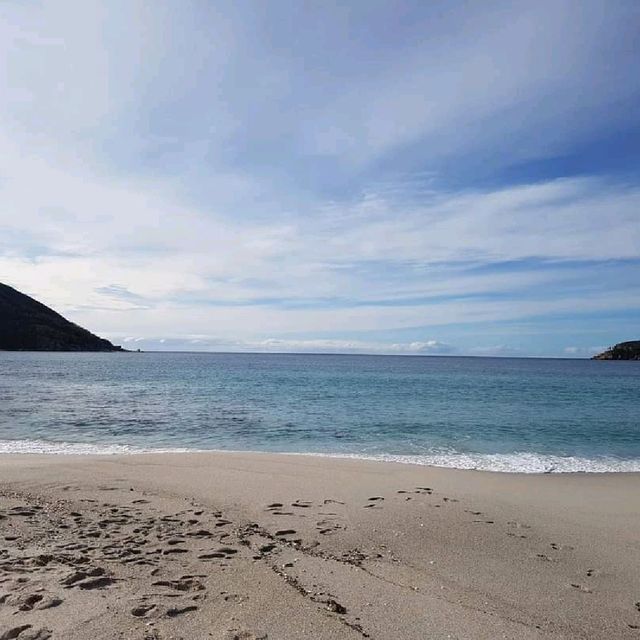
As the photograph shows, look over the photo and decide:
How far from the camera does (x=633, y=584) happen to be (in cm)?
606

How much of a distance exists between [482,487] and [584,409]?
2392cm

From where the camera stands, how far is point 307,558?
639 cm

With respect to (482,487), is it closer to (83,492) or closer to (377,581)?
(377,581)

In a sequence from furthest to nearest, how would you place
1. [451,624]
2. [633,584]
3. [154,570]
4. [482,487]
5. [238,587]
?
[482,487]
[633,584]
[154,570]
[238,587]
[451,624]

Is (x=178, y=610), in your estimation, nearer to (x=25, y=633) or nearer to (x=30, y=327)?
(x=25, y=633)

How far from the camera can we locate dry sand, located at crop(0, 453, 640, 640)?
466cm

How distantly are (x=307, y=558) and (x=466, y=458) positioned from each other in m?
10.9

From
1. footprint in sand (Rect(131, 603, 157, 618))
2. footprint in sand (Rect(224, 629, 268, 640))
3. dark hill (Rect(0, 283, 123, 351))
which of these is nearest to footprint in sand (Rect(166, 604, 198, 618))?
footprint in sand (Rect(131, 603, 157, 618))

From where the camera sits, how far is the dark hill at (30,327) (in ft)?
504

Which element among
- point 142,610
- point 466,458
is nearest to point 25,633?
point 142,610

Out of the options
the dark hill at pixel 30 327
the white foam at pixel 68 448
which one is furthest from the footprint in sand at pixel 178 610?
the dark hill at pixel 30 327

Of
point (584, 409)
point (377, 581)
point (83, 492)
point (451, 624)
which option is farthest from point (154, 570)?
point (584, 409)

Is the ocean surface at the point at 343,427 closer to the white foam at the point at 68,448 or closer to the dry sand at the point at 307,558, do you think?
the white foam at the point at 68,448

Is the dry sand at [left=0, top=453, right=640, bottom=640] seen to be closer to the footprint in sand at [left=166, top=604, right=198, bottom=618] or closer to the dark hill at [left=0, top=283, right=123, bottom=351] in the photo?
the footprint in sand at [left=166, top=604, right=198, bottom=618]
